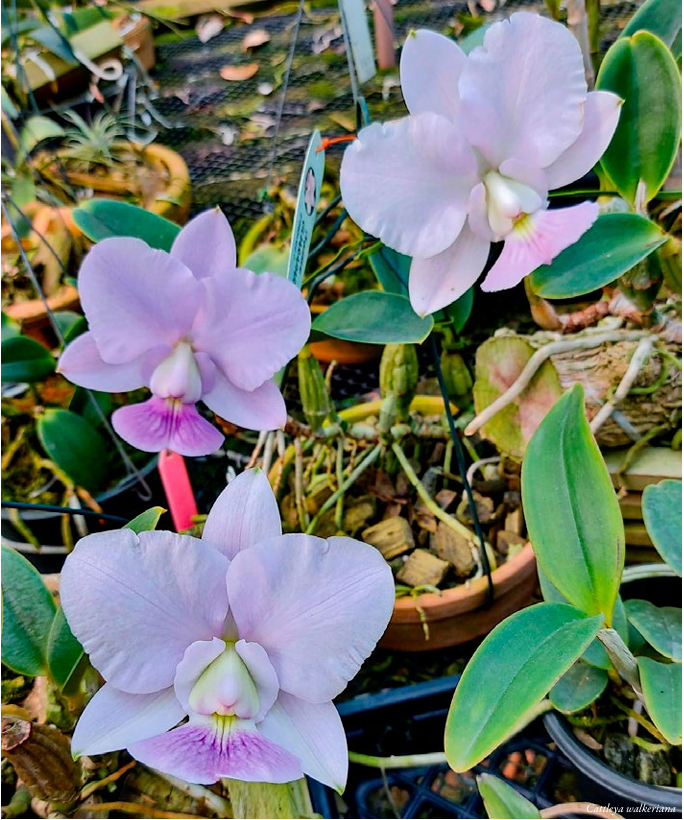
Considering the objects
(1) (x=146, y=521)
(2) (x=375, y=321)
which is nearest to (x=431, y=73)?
(2) (x=375, y=321)

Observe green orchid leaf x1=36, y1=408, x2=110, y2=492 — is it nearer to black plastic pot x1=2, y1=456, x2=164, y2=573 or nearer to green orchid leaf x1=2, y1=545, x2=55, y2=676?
black plastic pot x1=2, y1=456, x2=164, y2=573

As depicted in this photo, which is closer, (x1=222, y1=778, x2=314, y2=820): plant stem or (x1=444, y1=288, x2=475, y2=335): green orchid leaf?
(x1=222, y1=778, x2=314, y2=820): plant stem

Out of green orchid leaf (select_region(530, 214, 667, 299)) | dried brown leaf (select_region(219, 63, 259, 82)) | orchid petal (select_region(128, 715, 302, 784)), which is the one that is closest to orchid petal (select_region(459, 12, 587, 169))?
green orchid leaf (select_region(530, 214, 667, 299))

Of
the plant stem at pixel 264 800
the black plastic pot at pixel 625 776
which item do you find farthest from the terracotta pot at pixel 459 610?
the plant stem at pixel 264 800

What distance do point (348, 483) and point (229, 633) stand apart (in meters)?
0.42

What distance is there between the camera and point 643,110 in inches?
28.5

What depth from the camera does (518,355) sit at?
3.01 feet

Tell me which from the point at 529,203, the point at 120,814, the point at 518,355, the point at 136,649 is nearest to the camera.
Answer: the point at 136,649

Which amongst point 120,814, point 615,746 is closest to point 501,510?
point 615,746

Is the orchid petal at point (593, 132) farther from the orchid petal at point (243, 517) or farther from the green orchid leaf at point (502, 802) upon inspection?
the green orchid leaf at point (502, 802)

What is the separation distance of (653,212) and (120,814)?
3.33ft

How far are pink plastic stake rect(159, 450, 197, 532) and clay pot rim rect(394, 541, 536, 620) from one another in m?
0.28

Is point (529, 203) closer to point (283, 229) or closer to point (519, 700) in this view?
point (519, 700)

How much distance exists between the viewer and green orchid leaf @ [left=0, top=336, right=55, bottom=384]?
0.98 m
